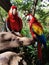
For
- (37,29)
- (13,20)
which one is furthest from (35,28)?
(13,20)

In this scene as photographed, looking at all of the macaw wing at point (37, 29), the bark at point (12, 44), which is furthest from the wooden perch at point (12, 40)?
the macaw wing at point (37, 29)

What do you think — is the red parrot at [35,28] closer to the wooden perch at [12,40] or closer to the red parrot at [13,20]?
the red parrot at [13,20]

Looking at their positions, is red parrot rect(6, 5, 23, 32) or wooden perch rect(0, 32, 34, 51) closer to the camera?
wooden perch rect(0, 32, 34, 51)

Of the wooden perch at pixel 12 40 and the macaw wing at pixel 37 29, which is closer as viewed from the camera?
the wooden perch at pixel 12 40

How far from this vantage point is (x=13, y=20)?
1.50 metres

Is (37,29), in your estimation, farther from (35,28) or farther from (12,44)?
(12,44)

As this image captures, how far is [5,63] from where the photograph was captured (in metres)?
1.21

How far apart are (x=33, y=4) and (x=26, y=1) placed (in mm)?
91

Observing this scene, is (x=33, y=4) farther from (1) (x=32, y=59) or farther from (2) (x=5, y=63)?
(2) (x=5, y=63)

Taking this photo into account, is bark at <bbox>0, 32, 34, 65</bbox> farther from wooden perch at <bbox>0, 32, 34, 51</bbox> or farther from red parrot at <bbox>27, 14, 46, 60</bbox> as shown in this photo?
red parrot at <bbox>27, 14, 46, 60</bbox>

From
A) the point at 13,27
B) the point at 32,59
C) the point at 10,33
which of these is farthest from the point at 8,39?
the point at 32,59

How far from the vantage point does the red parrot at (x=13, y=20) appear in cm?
149

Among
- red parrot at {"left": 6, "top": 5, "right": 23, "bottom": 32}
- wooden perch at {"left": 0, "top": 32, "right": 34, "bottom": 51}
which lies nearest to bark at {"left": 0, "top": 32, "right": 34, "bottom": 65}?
wooden perch at {"left": 0, "top": 32, "right": 34, "bottom": 51}

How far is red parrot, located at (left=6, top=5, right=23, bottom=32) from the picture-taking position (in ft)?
4.87
